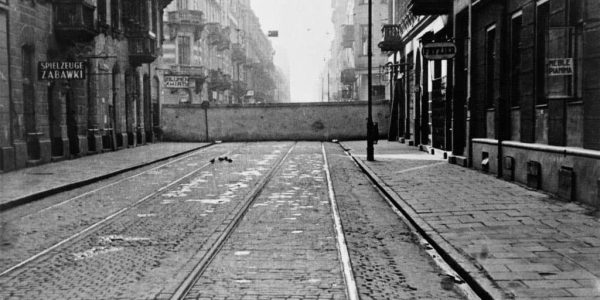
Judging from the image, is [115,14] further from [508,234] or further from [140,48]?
[508,234]

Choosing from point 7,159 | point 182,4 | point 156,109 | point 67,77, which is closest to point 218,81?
point 182,4

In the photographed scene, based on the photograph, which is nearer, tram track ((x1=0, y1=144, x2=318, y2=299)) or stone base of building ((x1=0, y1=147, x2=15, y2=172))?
tram track ((x1=0, y1=144, x2=318, y2=299))

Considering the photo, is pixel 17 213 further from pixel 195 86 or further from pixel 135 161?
pixel 195 86

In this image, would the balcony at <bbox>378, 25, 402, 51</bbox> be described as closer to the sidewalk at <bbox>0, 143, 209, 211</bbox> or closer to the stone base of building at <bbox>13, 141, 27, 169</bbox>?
the sidewalk at <bbox>0, 143, 209, 211</bbox>

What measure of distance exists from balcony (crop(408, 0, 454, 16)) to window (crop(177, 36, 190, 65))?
29.6m

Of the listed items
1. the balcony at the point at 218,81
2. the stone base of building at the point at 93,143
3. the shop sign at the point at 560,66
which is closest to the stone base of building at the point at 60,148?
the stone base of building at the point at 93,143

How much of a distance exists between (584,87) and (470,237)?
15.6 feet

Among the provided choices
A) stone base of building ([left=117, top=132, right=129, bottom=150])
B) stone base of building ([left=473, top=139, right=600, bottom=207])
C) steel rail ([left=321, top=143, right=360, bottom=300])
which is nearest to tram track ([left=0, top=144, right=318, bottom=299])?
steel rail ([left=321, top=143, right=360, bottom=300])

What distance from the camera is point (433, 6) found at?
70.7ft

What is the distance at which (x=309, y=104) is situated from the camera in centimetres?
4622

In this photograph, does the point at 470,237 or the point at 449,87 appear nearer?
the point at 470,237

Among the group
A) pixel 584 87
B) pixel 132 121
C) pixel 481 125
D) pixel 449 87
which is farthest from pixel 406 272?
pixel 132 121

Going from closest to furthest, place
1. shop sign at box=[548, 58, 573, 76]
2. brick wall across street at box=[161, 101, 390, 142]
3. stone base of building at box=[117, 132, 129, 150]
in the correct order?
1. shop sign at box=[548, 58, 573, 76]
2. stone base of building at box=[117, 132, 129, 150]
3. brick wall across street at box=[161, 101, 390, 142]

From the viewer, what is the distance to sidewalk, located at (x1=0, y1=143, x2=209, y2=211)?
12.9 meters
